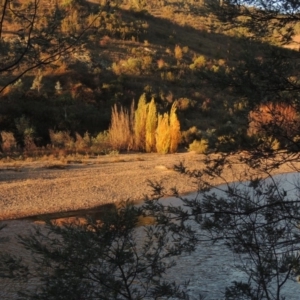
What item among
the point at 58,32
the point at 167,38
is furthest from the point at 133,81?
the point at 58,32

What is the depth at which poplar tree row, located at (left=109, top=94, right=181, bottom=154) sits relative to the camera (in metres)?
24.5

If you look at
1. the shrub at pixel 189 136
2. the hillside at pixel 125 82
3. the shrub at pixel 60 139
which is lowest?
the shrub at pixel 189 136

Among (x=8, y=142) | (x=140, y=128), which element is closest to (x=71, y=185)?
(x=8, y=142)

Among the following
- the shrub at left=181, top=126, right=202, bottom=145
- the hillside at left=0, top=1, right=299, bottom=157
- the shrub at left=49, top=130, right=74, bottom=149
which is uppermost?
the hillside at left=0, top=1, right=299, bottom=157

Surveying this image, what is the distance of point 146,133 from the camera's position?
2511 cm

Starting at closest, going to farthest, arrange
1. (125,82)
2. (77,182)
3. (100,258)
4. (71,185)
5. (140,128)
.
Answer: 1. (100,258)
2. (71,185)
3. (77,182)
4. (140,128)
5. (125,82)

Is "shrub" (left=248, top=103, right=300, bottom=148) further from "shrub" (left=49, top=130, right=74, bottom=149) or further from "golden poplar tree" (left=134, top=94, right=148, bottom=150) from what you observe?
"golden poplar tree" (left=134, top=94, right=148, bottom=150)

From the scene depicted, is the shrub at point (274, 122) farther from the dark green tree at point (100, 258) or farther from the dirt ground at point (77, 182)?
the dirt ground at point (77, 182)

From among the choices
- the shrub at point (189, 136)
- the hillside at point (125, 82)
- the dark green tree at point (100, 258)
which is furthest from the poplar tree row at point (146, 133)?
the dark green tree at point (100, 258)

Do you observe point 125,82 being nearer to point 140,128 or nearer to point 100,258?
point 140,128

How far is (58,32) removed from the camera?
500cm

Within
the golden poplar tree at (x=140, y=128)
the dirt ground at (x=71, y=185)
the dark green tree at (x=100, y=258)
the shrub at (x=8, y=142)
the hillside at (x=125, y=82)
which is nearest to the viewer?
the dark green tree at (x=100, y=258)

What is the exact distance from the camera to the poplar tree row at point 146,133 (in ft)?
80.5

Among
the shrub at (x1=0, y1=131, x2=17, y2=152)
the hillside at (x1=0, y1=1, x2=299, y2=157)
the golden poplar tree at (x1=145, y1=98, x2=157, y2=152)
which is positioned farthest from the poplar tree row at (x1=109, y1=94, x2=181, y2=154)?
the shrub at (x1=0, y1=131, x2=17, y2=152)
